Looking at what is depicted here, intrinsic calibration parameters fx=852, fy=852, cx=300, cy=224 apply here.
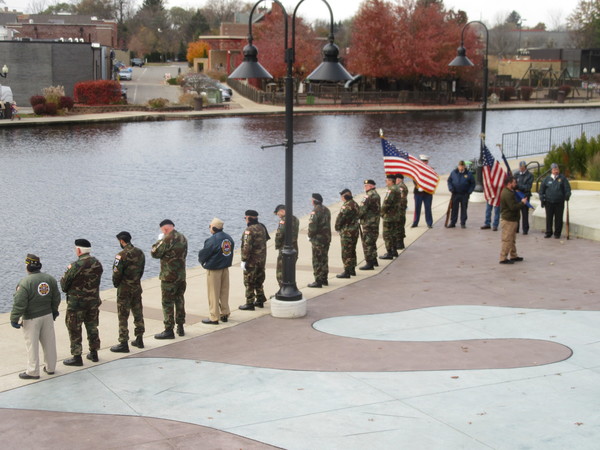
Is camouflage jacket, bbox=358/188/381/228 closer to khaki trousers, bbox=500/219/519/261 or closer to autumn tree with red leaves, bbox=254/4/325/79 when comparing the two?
khaki trousers, bbox=500/219/519/261

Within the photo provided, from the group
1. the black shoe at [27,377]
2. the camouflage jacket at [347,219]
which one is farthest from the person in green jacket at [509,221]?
the black shoe at [27,377]

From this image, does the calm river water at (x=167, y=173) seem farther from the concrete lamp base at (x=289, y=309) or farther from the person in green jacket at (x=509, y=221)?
the person in green jacket at (x=509, y=221)

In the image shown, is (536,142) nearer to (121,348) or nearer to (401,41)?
(401,41)

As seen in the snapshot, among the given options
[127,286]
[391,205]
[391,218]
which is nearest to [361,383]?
[127,286]

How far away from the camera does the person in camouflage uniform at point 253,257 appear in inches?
559

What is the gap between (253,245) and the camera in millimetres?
14195

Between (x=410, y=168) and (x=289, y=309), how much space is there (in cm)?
884

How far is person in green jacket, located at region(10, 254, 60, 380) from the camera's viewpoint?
34.9 ft

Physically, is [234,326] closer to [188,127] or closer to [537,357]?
[537,357]

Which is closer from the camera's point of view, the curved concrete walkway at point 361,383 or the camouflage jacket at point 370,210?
the curved concrete walkway at point 361,383

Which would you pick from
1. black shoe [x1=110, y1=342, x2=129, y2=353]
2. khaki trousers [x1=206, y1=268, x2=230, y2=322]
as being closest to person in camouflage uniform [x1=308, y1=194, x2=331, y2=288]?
khaki trousers [x1=206, y1=268, x2=230, y2=322]

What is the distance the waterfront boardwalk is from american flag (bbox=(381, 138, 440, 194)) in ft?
18.1

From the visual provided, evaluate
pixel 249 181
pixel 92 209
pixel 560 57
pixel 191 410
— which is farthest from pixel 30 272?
pixel 560 57

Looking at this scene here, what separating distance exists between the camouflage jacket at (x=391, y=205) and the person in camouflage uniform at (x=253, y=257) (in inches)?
178
